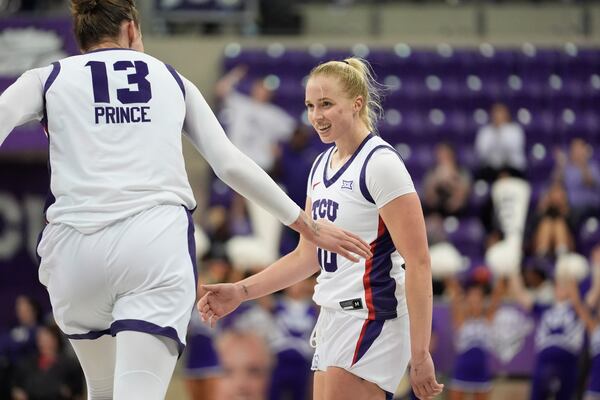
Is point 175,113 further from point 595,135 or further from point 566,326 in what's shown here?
point 595,135

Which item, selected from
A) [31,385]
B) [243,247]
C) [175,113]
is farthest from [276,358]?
[175,113]

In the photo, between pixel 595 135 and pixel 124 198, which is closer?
pixel 124 198

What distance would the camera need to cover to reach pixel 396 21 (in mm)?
15109

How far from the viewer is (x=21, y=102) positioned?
12.4ft

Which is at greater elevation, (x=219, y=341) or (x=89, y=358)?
(x=89, y=358)

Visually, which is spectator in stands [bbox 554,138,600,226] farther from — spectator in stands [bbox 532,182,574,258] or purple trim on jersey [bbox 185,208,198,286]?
purple trim on jersey [bbox 185,208,198,286]

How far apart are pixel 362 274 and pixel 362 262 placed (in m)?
0.05

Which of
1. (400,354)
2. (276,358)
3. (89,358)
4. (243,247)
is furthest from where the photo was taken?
(243,247)

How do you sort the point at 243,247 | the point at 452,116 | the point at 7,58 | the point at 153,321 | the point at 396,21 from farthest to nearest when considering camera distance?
1. the point at 396,21
2. the point at 452,116
3. the point at 7,58
4. the point at 243,247
5. the point at 153,321

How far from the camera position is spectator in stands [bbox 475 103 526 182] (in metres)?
13.0

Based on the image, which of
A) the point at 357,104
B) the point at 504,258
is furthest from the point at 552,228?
the point at 357,104

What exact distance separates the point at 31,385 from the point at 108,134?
290 inches

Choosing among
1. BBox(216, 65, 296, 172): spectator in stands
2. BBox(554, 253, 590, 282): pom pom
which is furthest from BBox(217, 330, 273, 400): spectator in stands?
BBox(554, 253, 590, 282): pom pom

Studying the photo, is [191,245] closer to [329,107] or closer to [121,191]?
[121,191]
